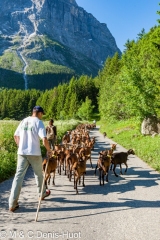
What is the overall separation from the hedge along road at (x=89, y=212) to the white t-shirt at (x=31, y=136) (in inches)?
61.8

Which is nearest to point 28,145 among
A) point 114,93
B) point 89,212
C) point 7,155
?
point 89,212

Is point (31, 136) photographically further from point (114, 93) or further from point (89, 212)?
point (114, 93)

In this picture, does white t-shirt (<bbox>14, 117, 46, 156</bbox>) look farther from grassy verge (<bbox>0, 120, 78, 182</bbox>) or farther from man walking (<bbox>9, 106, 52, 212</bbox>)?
grassy verge (<bbox>0, 120, 78, 182</bbox>)

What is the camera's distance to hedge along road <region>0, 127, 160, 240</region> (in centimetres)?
516

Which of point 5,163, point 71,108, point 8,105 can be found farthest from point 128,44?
point 8,105

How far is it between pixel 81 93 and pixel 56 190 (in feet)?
311

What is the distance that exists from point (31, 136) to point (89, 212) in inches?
100

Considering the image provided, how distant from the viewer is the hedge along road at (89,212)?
5.16 m

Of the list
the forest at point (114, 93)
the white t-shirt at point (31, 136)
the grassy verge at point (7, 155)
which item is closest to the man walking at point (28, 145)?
the white t-shirt at point (31, 136)

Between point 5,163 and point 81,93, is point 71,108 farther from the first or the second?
point 5,163

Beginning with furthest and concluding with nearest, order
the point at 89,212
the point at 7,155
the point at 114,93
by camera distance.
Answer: the point at 114,93 → the point at 7,155 → the point at 89,212

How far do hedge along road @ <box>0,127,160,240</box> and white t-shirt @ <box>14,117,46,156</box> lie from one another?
1.57 meters

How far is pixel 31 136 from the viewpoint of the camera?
21.3 ft

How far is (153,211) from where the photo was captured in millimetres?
6531
